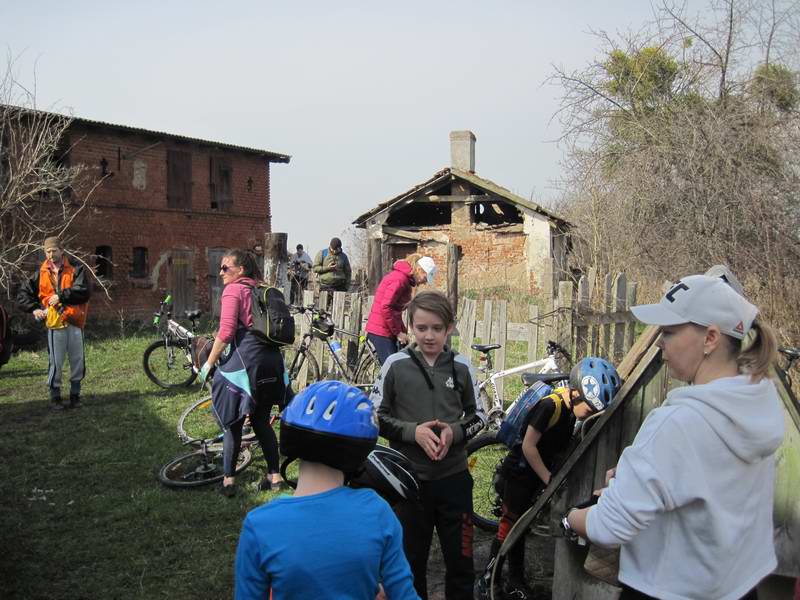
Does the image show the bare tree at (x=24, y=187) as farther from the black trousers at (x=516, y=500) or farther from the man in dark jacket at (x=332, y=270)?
the black trousers at (x=516, y=500)

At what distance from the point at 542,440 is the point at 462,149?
23.3 meters

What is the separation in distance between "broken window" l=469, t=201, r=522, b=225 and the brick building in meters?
8.11

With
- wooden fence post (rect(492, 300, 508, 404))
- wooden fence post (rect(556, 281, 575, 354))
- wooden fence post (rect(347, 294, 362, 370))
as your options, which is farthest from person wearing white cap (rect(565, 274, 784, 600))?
wooden fence post (rect(347, 294, 362, 370))

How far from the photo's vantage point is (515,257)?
82.5 ft

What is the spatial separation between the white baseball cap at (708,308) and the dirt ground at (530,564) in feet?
8.68

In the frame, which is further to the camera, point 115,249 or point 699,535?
point 115,249

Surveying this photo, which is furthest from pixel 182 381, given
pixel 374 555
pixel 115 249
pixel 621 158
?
pixel 115 249

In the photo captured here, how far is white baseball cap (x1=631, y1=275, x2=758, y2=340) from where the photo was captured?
1926 mm

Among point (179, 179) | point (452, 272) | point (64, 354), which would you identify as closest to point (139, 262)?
point (179, 179)

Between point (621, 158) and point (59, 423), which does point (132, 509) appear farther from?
point (621, 158)

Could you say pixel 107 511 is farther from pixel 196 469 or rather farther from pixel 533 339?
pixel 533 339

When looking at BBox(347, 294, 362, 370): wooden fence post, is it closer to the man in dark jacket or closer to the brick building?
the man in dark jacket

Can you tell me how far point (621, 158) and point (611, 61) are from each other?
83.5 inches

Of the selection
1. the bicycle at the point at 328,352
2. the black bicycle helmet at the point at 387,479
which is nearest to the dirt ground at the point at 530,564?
the black bicycle helmet at the point at 387,479
